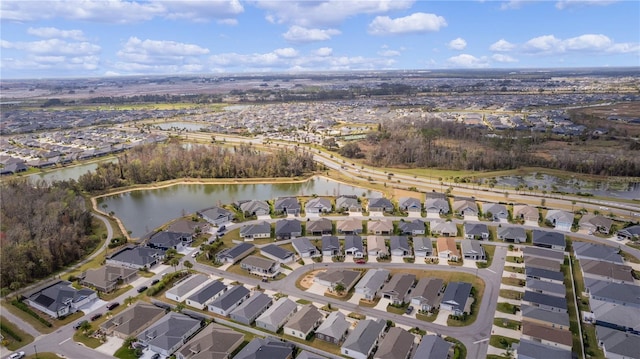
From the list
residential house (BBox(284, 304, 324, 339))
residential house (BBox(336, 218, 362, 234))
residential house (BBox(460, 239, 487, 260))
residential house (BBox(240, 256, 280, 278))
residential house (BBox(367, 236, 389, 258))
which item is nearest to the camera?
residential house (BBox(284, 304, 324, 339))

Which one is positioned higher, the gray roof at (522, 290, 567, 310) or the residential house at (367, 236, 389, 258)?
the residential house at (367, 236, 389, 258)

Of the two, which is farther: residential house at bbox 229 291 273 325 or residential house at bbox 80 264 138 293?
residential house at bbox 80 264 138 293

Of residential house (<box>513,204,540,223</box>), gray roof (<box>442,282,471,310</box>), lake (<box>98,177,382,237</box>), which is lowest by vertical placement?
gray roof (<box>442,282,471,310</box>)

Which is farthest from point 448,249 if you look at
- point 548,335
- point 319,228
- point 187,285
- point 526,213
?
point 187,285

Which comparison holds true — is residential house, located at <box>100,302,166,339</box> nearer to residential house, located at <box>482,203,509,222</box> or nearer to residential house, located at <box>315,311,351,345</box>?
residential house, located at <box>315,311,351,345</box>

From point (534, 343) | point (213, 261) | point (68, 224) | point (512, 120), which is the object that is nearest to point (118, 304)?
point (213, 261)

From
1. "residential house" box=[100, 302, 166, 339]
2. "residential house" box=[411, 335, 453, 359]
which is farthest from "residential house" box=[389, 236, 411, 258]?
"residential house" box=[100, 302, 166, 339]
